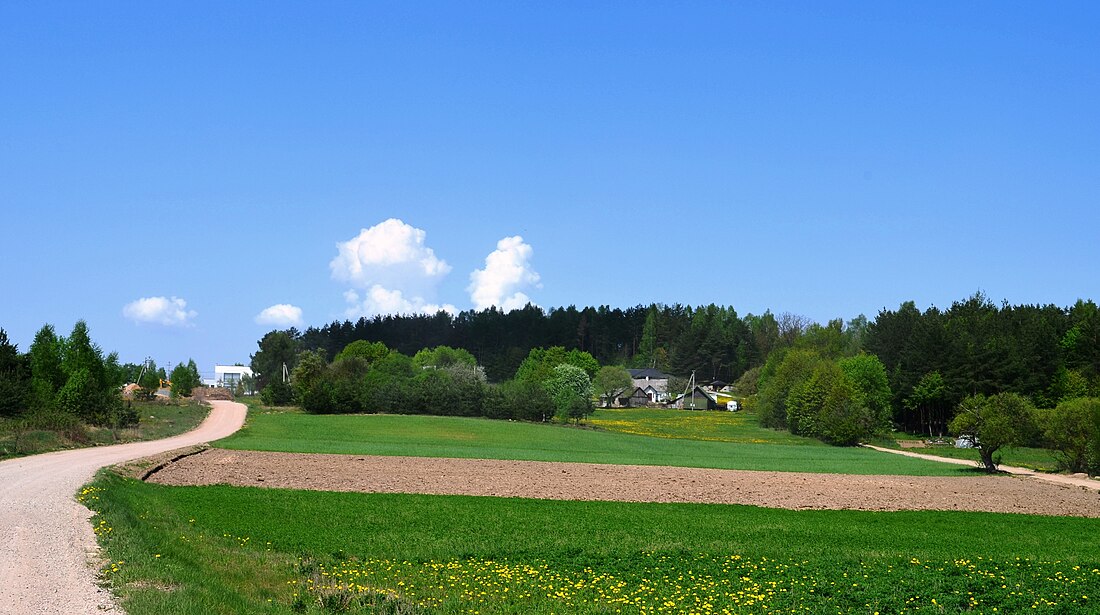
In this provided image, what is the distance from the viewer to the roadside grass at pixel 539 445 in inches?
2247

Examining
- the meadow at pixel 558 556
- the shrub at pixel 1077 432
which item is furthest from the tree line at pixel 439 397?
the meadow at pixel 558 556

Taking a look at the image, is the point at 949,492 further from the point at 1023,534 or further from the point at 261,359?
the point at 261,359

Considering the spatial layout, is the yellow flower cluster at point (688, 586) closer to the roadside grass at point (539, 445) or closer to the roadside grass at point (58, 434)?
the roadside grass at point (58, 434)

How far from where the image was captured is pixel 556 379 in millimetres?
123875

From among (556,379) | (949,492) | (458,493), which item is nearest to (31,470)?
(458,493)

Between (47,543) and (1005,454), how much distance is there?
232 feet

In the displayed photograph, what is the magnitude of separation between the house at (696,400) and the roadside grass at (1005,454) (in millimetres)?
70284

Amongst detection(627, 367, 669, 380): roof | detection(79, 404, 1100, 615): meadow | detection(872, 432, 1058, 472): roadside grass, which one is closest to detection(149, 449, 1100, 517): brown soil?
detection(79, 404, 1100, 615): meadow

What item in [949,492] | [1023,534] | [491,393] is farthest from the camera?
[491,393]

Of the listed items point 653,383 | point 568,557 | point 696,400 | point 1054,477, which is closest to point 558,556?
point 568,557

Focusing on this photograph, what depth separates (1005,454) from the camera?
70.6 meters

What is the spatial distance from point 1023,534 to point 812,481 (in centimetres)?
1640

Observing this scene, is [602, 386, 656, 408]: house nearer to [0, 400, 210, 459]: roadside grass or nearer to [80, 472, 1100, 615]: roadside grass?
[0, 400, 210, 459]: roadside grass

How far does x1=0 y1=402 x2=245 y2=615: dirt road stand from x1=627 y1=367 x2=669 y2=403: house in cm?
15509
